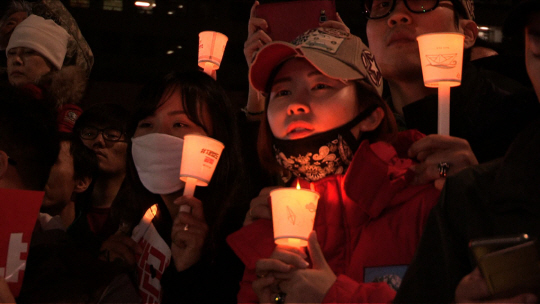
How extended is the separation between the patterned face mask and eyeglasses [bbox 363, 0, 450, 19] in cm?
108

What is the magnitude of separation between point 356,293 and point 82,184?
347cm

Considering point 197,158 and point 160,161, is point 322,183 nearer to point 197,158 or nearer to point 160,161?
point 197,158

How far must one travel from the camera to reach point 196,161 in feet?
11.5

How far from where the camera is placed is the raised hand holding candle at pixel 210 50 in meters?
4.78

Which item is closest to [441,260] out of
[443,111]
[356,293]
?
[356,293]

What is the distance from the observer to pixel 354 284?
8.49 feet

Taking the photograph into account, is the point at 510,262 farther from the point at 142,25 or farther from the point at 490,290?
the point at 142,25

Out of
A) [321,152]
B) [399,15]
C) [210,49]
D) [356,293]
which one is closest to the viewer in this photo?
[356,293]

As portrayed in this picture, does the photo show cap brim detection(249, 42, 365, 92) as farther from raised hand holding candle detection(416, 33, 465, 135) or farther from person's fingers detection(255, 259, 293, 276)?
person's fingers detection(255, 259, 293, 276)

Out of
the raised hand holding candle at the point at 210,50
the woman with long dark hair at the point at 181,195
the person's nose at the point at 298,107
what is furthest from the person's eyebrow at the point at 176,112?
the person's nose at the point at 298,107

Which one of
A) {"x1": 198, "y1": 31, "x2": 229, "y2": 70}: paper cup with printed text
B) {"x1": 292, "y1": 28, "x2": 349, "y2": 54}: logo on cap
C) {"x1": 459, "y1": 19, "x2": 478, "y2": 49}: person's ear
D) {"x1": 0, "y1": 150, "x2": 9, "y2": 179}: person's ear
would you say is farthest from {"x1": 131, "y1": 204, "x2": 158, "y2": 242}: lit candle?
{"x1": 459, "y1": 19, "x2": 478, "y2": 49}: person's ear

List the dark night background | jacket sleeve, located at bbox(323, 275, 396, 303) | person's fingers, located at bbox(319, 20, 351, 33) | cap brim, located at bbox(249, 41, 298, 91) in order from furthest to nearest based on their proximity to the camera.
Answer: the dark night background, person's fingers, located at bbox(319, 20, 351, 33), cap brim, located at bbox(249, 41, 298, 91), jacket sleeve, located at bbox(323, 275, 396, 303)

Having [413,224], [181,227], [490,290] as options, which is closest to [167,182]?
[181,227]

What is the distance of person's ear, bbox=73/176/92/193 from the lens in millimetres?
5406
